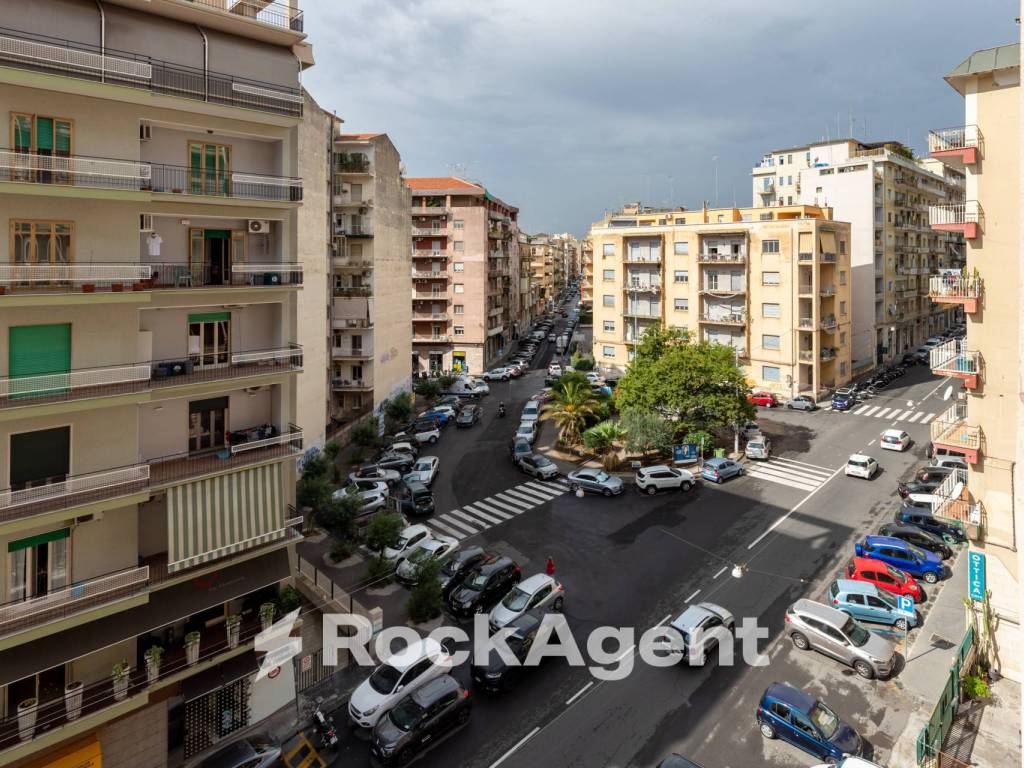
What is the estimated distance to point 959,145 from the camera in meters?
19.0

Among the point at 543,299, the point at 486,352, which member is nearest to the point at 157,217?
the point at 486,352

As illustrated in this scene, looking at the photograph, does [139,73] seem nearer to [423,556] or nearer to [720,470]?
[423,556]

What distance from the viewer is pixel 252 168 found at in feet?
61.7

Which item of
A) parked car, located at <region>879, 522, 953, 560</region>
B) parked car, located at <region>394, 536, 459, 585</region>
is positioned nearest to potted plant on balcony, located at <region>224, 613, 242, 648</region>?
parked car, located at <region>394, 536, 459, 585</region>

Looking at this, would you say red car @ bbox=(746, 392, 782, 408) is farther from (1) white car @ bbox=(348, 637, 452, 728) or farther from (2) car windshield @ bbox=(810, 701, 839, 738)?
(1) white car @ bbox=(348, 637, 452, 728)

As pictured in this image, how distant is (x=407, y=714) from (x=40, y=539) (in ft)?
33.1

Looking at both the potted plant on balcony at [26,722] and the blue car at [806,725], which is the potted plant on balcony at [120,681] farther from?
the blue car at [806,725]

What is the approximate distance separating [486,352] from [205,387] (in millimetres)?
57022

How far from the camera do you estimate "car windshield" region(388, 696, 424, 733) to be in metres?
15.7

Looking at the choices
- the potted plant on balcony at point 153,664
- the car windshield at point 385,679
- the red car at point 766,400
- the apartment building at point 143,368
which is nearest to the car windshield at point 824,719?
the car windshield at point 385,679

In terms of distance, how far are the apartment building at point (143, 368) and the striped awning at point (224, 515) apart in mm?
51

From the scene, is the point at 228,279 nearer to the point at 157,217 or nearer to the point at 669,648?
the point at 157,217

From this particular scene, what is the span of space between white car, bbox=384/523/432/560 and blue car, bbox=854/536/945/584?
18363mm

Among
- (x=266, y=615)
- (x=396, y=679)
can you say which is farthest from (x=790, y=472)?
(x=266, y=615)
